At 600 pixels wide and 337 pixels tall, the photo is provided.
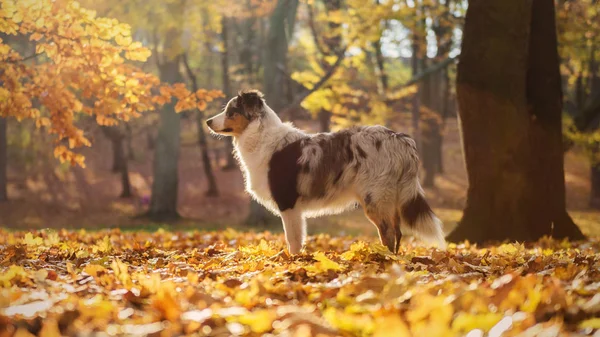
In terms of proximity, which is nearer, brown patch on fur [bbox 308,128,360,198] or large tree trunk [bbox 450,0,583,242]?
brown patch on fur [bbox 308,128,360,198]

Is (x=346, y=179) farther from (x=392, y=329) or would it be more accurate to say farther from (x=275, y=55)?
(x=275, y=55)

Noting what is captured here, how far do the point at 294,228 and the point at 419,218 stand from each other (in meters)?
1.31

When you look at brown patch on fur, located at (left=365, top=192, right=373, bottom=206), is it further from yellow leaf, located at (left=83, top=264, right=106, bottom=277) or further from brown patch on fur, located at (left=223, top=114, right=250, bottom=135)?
yellow leaf, located at (left=83, top=264, right=106, bottom=277)

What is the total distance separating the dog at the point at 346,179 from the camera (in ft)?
19.5

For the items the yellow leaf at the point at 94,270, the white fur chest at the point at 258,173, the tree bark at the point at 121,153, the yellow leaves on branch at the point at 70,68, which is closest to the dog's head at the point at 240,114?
the white fur chest at the point at 258,173

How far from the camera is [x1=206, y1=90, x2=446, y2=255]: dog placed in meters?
5.96

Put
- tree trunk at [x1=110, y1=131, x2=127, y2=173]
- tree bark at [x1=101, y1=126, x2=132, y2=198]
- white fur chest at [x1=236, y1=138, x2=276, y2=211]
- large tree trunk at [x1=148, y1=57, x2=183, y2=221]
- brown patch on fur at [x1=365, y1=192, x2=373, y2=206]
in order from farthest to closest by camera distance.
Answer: tree trunk at [x1=110, y1=131, x2=127, y2=173], tree bark at [x1=101, y1=126, x2=132, y2=198], large tree trunk at [x1=148, y1=57, x2=183, y2=221], white fur chest at [x1=236, y1=138, x2=276, y2=211], brown patch on fur at [x1=365, y1=192, x2=373, y2=206]

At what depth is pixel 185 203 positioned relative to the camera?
26062 millimetres

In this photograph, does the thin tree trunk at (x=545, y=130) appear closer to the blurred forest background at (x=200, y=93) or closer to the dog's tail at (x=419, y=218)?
the blurred forest background at (x=200, y=93)

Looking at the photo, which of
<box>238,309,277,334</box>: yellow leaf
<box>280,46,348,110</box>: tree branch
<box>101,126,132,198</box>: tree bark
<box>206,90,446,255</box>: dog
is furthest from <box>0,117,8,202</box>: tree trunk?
<box>238,309,277,334</box>: yellow leaf

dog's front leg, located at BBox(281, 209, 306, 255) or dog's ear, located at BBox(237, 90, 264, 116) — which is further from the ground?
dog's ear, located at BBox(237, 90, 264, 116)

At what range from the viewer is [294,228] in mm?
6219

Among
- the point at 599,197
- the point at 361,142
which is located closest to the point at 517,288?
the point at 361,142

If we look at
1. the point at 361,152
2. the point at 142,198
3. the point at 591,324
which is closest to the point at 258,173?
the point at 361,152
